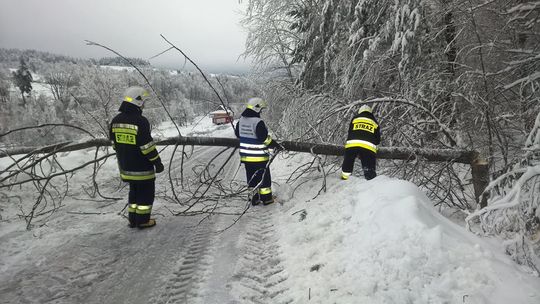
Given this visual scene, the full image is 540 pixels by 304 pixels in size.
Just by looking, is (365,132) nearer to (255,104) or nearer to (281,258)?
(255,104)

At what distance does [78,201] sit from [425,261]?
5701 millimetres

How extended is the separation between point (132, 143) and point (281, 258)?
2625mm

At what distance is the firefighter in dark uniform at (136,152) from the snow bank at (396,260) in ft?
7.26

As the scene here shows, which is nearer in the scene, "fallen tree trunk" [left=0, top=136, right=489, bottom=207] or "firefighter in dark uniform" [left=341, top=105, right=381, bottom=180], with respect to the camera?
"fallen tree trunk" [left=0, top=136, right=489, bottom=207]

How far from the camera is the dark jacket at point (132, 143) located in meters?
4.47

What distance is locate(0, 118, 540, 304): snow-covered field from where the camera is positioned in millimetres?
2412

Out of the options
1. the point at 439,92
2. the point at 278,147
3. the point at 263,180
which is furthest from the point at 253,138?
the point at 439,92

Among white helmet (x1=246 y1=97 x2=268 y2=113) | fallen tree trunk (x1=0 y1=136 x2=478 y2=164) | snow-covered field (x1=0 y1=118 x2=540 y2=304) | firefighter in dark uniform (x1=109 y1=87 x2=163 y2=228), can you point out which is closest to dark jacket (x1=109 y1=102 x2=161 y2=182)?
firefighter in dark uniform (x1=109 y1=87 x2=163 y2=228)

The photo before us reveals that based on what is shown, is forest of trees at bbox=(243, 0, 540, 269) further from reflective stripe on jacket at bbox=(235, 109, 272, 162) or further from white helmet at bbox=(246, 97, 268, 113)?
white helmet at bbox=(246, 97, 268, 113)

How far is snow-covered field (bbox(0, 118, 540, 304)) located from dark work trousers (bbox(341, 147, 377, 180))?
0.35 metres

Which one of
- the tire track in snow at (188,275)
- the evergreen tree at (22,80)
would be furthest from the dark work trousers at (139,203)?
the evergreen tree at (22,80)

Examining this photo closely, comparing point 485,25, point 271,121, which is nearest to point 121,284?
point 485,25

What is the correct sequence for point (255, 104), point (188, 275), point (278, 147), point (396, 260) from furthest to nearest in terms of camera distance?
point (255, 104)
point (278, 147)
point (188, 275)
point (396, 260)

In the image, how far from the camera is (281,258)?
3.55m
